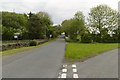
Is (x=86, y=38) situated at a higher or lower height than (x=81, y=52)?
higher

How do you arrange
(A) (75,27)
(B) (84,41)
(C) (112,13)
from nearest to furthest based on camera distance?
(B) (84,41)
(C) (112,13)
(A) (75,27)

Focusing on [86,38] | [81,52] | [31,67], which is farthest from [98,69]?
[86,38]

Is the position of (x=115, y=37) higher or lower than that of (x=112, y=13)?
lower

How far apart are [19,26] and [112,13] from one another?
110ft

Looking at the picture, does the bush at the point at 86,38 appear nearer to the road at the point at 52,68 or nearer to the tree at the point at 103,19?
the tree at the point at 103,19

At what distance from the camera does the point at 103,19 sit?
79.9m

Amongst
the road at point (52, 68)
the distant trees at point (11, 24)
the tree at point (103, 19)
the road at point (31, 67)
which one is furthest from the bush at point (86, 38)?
the road at point (52, 68)

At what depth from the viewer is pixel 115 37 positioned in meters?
76.1

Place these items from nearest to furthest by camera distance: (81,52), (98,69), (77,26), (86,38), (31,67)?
(98,69), (31,67), (81,52), (86,38), (77,26)

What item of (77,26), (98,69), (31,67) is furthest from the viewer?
(77,26)

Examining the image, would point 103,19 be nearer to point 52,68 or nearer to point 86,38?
point 86,38

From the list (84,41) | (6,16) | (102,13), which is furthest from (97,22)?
(6,16)

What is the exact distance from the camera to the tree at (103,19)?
262 ft

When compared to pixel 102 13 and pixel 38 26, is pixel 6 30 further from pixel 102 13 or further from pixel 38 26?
pixel 102 13
